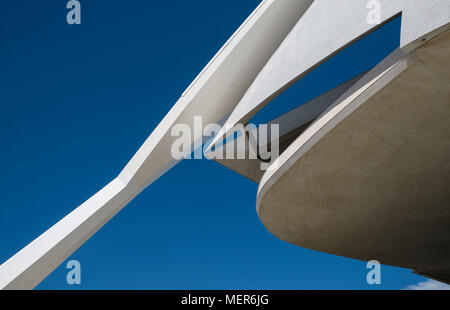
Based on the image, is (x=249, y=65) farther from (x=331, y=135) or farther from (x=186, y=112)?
(x=331, y=135)

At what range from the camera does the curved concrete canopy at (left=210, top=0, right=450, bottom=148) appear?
5.50 metres

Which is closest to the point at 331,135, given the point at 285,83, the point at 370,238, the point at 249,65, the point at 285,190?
the point at 285,83

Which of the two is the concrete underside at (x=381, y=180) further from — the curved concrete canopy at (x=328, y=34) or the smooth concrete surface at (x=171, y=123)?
the smooth concrete surface at (x=171, y=123)

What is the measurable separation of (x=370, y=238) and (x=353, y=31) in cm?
745

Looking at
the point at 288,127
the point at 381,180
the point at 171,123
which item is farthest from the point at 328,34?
the point at 288,127

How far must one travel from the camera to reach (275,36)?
11.9m

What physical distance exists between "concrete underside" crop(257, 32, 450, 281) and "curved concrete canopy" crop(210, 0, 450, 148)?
264 mm

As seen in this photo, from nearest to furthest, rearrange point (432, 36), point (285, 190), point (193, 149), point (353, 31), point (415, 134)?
point (432, 36) < point (353, 31) < point (415, 134) < point (285, 190) < point (193, 149)

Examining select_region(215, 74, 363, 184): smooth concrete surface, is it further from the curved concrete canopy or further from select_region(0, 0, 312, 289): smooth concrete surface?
the curved concrete canopy

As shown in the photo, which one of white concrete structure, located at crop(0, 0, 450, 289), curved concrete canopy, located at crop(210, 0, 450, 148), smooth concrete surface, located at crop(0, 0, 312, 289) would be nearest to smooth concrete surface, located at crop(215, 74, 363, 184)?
white concrete structure, located at crop(0, 0, 450, 289)

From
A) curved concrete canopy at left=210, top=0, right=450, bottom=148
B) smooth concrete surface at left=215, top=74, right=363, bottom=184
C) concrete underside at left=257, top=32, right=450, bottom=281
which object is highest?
smooth concrete surface at left=215, top=74, right=363, bottom=184

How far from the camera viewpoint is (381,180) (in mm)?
9547

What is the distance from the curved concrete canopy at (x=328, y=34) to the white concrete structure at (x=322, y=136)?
19 millimetres

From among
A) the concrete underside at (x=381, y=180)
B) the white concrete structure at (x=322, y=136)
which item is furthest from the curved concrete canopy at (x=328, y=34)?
the concrete underside at (x=381, y=180)
